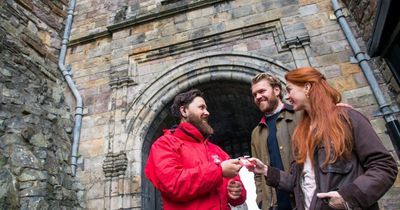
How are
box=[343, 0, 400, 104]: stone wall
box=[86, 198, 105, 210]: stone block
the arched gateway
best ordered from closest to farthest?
box=[343, 0, 400, 104]: stone wall → box=[86, 198, 105, 210]: stone block → the arched gateway

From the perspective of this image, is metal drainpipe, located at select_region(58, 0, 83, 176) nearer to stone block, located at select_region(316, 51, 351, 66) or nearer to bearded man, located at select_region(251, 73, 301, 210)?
bearded man, located at select_region(251, 73, 301, 210)

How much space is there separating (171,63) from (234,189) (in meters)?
3.63

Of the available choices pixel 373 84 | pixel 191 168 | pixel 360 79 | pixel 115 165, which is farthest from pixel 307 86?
pixel 115 165

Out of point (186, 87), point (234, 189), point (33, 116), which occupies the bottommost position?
point (234, 189)

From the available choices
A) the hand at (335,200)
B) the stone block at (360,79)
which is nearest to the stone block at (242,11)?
the stone block at (360,79)

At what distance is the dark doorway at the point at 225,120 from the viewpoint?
16.1ft

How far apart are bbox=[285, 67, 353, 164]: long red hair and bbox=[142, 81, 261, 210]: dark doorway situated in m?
3.16

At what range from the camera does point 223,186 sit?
79.6 inches

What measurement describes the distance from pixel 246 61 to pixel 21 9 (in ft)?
13.7

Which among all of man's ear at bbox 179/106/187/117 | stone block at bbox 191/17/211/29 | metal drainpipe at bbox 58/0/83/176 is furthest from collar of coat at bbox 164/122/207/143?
stone block at bbox 191/17/211/29

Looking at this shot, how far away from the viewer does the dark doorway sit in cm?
492

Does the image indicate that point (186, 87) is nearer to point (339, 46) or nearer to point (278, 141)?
point (339, 46)

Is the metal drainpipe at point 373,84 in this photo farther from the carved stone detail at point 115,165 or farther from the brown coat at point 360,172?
the carved stone detail at point 115,165

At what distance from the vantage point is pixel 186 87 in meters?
4.99
